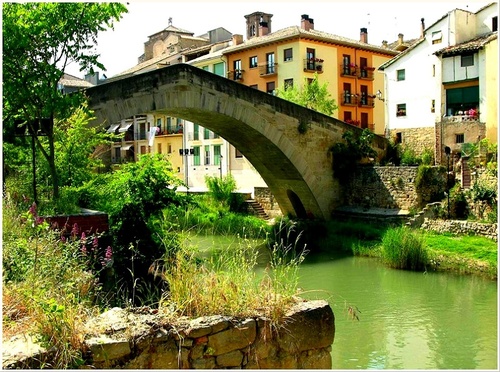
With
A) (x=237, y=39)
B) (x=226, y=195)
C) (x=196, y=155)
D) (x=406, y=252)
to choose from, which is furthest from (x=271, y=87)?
(x=406, y=252)

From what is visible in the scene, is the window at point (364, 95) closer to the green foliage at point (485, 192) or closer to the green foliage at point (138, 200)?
the green foliage at point (485, 192)

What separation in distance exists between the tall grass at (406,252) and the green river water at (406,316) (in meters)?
0.29

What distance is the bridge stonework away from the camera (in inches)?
675

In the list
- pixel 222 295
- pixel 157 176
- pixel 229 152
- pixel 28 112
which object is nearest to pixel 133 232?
pixel 157 176

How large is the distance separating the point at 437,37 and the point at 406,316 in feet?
58.5

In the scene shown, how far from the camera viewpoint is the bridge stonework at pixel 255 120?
56.3 ft

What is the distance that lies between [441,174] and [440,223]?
2.39 metres

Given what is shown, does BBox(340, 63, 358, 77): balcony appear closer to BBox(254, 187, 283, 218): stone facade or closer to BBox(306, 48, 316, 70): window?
BBox(306, 48, 316, 70): window

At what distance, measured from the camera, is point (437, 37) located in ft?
86.5

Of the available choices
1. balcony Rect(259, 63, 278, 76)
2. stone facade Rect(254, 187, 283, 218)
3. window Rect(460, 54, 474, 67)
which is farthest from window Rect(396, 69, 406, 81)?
stone facade Rect(254, 187, 283, 218)

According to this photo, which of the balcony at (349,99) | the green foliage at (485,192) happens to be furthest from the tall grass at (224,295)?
the balcony at (349,99)

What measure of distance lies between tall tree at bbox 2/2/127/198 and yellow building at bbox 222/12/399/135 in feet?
74.1

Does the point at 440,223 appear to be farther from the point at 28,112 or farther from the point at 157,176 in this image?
the point at 28,112

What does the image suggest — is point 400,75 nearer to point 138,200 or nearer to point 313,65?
point 313,65
